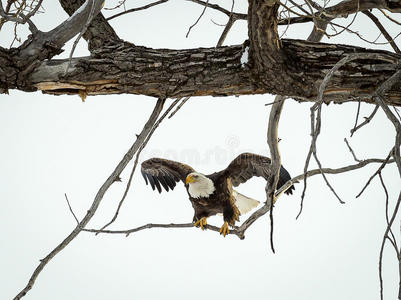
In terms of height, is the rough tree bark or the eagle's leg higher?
the rough tree bark

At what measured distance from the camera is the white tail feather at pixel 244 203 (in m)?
4.78

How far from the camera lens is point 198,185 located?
4227mm

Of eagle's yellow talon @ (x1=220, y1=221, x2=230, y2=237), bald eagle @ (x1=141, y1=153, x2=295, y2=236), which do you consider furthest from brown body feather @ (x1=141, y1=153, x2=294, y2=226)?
eagle's yellow talon @ (x1=220, y1=221, x2=230, y2=237)

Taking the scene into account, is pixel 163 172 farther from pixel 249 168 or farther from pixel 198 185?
pixel 249 168

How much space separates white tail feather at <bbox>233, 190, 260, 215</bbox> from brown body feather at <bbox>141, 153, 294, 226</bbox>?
1.33 feet

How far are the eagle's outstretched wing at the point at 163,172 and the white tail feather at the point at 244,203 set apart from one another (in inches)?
22.7

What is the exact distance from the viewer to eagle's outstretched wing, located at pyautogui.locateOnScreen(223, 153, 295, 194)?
13.2ft

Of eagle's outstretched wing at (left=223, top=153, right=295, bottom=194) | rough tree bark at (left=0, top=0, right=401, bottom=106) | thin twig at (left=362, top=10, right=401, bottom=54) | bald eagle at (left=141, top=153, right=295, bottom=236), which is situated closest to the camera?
rough tree bark at (left=0, top=0, right=401, bottom=106)

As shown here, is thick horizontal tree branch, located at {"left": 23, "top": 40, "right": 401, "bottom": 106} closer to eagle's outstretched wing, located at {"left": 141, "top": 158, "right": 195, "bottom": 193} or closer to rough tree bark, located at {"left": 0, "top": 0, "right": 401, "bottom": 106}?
rough tree bark, located at {"left": 0, "top": 0, "right": 401, "bottom": 106}

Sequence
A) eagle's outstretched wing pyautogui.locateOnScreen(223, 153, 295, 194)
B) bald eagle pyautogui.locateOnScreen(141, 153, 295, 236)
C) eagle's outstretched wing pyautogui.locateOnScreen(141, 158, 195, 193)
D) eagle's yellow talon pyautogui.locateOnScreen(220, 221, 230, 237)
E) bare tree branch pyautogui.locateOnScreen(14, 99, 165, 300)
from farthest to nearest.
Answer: eagle's outstretched wing pyautogui.locateOnScreen(141, 158, 195, 193) → bald eagle pyautogui.locateOnScreen(141, 153, 295, 236) → eagle's outstretched wing pyautogui.locateOnScreen(223, 153, 295, 194) → eagle's yellow talon pyautogui.locateOnScreen(220, 221, 230, 237) → bare tree branch pyautogui.locateOnScreen(14, 99, 165, 300)

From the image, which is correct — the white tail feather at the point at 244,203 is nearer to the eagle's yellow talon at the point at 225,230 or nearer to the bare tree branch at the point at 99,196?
the eagle's yellow talon at the point at 225,230

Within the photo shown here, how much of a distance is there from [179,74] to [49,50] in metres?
0.61

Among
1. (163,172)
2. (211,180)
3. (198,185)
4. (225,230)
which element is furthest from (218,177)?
(225,230)

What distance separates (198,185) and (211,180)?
0.50 feet
